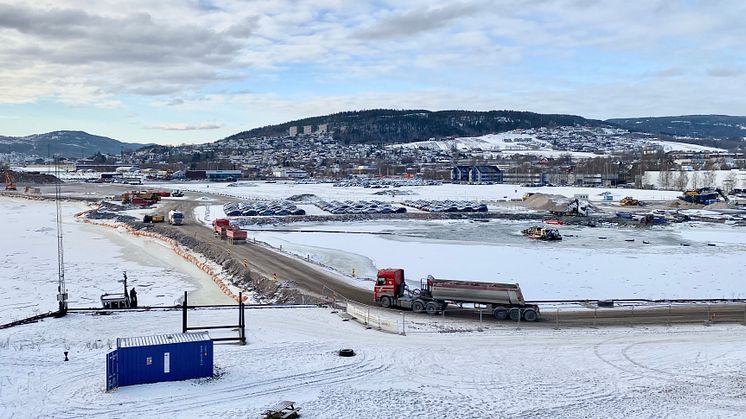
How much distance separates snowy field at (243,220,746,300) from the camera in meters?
30.1

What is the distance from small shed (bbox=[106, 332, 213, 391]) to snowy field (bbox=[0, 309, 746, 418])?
1.10 ft

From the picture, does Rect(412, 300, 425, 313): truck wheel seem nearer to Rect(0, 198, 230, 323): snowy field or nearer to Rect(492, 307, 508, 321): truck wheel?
Rect(492, 307, 508, 321): truck wheel

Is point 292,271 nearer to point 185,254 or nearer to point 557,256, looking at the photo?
point 185,254

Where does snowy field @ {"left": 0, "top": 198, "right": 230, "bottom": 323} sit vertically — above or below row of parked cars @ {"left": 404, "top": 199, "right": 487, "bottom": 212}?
below

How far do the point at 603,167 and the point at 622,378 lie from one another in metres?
138

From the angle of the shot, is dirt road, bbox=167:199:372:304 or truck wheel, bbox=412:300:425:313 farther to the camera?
dirt road, bbox=167:199:372:304

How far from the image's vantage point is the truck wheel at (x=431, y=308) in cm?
2400

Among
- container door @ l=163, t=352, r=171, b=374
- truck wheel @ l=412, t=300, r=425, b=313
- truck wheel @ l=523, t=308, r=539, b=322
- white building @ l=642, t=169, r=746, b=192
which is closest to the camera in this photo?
container door @ l=163, t=352, r=171, b=374

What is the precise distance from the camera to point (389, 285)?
82.5ft

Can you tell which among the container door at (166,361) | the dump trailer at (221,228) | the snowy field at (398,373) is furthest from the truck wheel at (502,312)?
the dump trailer at (221,228)

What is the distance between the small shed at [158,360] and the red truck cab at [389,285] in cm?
975

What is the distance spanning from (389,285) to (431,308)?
2057 mm

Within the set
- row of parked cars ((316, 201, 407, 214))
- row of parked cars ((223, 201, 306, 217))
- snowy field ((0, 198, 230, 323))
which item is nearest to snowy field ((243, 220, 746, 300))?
snowy field ((0, 198, 230, 323))

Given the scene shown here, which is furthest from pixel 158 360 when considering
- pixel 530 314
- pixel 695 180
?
pixel 695 180
